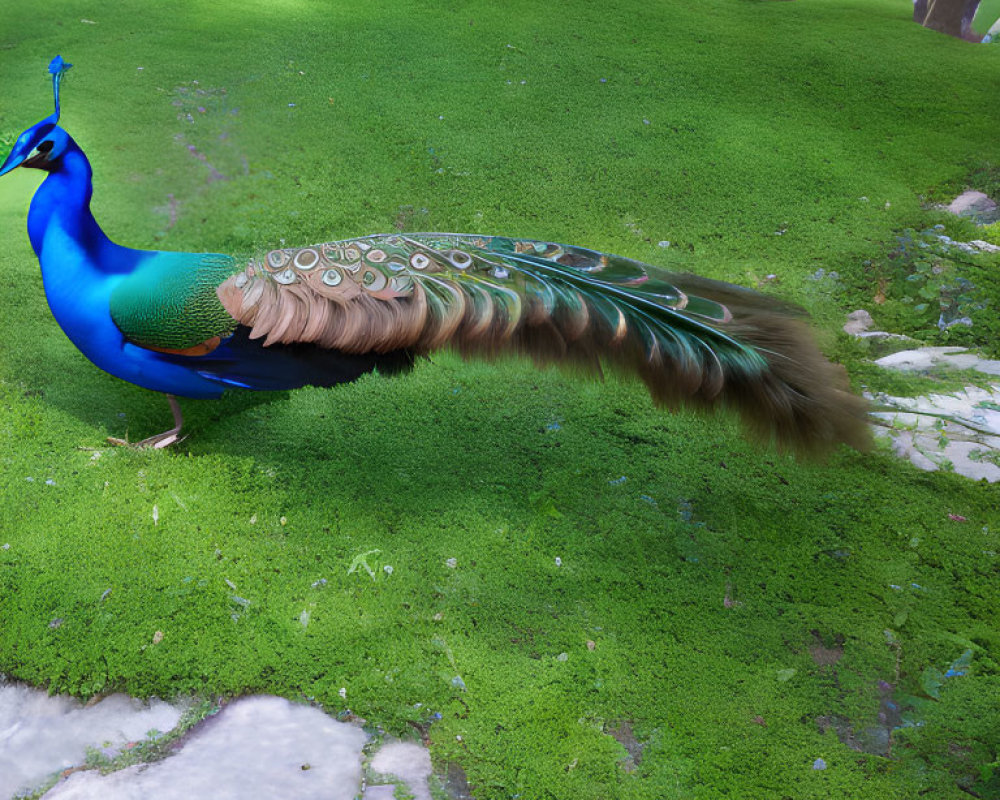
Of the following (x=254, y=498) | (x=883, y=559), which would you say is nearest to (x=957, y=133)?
(x=883, y=559)

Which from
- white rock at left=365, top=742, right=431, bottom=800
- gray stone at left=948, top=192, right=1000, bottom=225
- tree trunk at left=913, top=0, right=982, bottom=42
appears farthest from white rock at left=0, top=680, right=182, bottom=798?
tree trunk at left=913, top=0, right=982, bottom=42

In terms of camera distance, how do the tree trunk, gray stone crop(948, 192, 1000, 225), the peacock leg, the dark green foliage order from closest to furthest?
the peacock leg
the dark green foliage
gray stone crop(948, 192, 1000, 225)
the tree trunk

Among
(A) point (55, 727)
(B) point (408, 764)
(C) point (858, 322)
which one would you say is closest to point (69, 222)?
(A) point (55, 727)

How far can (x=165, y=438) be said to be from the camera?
2789 millimetres

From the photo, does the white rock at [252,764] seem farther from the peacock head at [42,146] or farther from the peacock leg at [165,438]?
the peacock head at [42,146]

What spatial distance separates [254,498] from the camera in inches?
104

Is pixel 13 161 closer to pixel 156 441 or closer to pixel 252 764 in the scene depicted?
pixel 156 441

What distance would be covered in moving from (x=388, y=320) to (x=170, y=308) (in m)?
0.65

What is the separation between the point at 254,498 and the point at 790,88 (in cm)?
418

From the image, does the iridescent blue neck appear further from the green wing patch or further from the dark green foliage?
the dark green foliage

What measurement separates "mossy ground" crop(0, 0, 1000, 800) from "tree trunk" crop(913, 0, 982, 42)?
108cm

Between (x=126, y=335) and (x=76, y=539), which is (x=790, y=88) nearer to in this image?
(x=126, y=335)

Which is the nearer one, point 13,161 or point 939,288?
point 13,161

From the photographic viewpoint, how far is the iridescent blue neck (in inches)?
100.0
